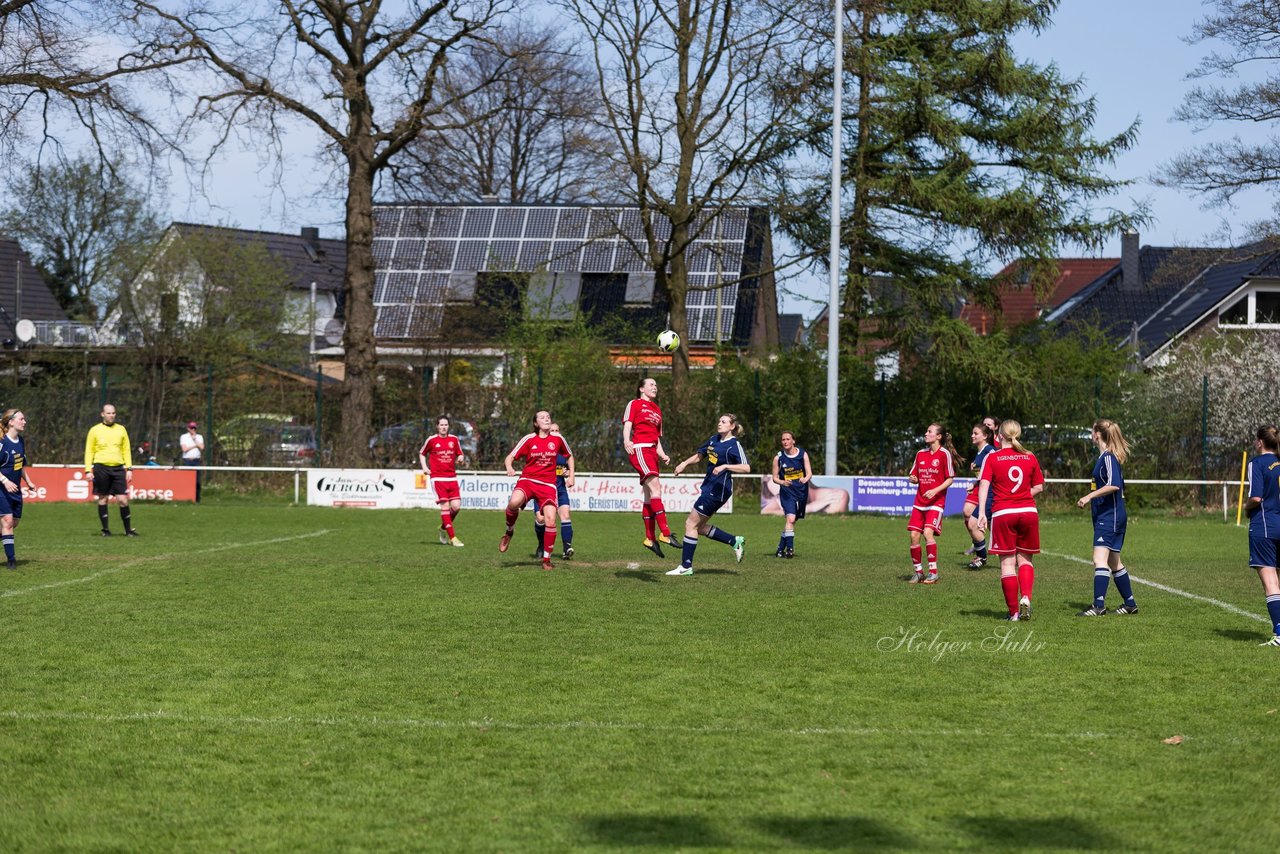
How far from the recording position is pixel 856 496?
2798 cm

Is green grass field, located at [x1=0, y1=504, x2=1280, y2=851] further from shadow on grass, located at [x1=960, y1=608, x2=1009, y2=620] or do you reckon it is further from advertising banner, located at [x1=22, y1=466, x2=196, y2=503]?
advertising banner, located at [x1=22, y1=466, x2=196, y2=503]

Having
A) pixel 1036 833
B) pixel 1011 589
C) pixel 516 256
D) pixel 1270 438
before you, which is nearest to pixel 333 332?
pixel 516 256

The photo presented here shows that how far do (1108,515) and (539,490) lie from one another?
6.26 meters

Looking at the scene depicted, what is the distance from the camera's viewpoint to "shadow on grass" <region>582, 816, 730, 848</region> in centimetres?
544

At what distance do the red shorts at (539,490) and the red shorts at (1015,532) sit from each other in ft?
18.2

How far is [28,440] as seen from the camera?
31.0 m

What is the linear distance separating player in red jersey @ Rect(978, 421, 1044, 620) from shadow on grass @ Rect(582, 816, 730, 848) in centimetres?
658

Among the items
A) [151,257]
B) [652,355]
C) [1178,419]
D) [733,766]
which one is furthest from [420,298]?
[733,766]

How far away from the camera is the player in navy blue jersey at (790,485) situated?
18.2 m

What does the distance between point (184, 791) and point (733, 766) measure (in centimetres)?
255

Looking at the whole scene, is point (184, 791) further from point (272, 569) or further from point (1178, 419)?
point (1178, 419)

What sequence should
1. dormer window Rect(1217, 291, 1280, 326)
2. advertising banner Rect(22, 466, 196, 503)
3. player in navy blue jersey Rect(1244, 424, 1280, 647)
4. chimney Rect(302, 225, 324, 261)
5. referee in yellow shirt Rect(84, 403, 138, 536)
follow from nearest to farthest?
1. player in navy blue jersey Rect(1244, 424, 1280, 647)
2. referee in yellow shirt Rect(84, 403, 138, 536)
3. advertising banner Rect(22, 466, 196, 503)
4. dormer window Rect(1217, 291, 1280, 326)
5. chimney Rect(302, 225, 324, 261)

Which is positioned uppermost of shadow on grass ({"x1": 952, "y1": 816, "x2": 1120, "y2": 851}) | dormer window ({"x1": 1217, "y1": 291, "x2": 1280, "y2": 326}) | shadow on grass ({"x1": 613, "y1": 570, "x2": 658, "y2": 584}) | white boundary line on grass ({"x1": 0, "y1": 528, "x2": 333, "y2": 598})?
dormer window ({"x1": 1217, "y1": 291, "x2": 1280, "y2": 326})

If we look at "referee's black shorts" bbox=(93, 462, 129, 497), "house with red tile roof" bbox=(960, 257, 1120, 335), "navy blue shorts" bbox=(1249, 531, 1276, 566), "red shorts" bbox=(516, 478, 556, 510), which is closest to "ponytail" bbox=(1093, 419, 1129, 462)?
"navy blue shorts" bbox=(1249, 531, 1276, 566)
